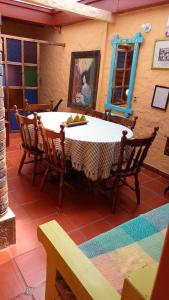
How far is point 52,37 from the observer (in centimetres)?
514

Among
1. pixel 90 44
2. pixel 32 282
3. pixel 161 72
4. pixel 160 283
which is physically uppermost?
pixel 90 44

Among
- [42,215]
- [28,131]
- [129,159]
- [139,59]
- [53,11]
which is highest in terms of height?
[53,11]

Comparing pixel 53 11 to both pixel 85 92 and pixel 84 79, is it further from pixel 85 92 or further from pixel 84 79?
pixel 85 92

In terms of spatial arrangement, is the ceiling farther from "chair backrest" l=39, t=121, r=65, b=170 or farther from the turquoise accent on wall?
"chair backrest" l=39, t=121, r=65, b=170

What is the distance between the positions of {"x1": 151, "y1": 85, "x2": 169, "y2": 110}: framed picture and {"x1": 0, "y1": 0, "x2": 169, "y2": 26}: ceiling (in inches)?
42.2

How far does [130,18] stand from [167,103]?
1.44 metres

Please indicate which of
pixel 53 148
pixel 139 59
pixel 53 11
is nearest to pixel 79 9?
pixel 139 59

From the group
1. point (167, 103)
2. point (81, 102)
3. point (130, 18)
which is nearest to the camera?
point (167, 103)

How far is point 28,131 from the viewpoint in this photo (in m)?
2.72

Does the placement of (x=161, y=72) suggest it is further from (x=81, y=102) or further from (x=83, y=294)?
(x=83, y=294)

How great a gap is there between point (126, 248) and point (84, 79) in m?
3.92

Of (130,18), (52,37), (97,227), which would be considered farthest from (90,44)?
(97,227)

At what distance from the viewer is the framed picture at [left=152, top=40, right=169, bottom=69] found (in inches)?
116

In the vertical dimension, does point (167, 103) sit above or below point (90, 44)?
below
